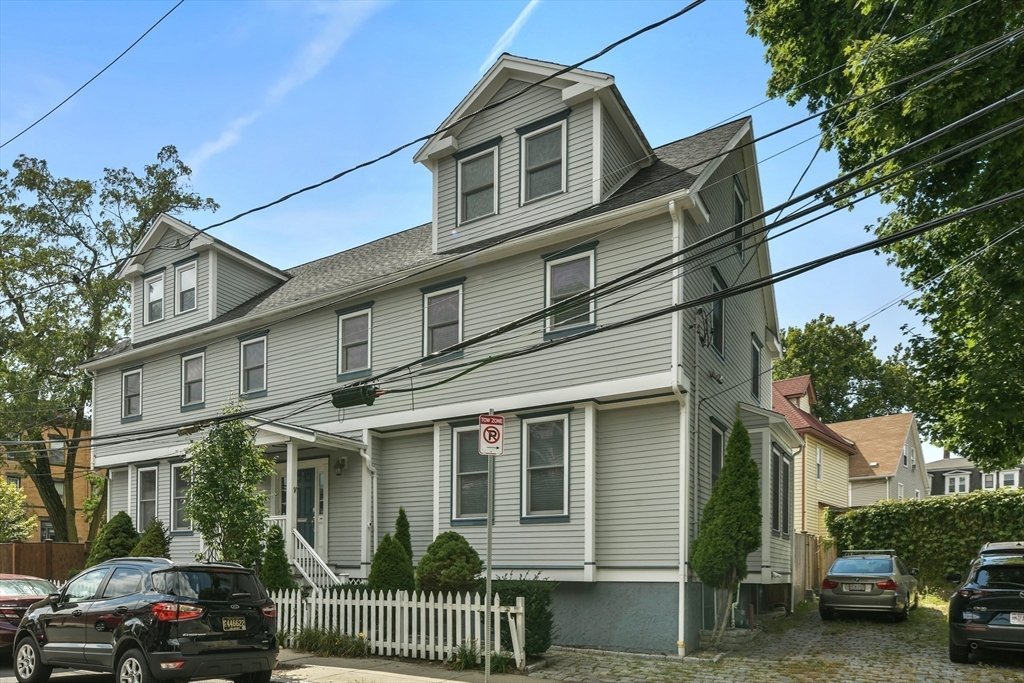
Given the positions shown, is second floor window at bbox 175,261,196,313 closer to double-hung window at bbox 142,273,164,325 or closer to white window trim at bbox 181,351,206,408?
double-hung window at bbox 142,273,164,325

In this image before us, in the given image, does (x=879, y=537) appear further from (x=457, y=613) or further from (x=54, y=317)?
(x=54, y=317)

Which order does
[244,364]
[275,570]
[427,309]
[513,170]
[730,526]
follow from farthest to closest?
[244,364] → [427,309] → [513,170] → [275,570] → [730,526]

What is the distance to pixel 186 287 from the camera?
25.5 metres

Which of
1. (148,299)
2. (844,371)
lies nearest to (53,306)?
(148,299)

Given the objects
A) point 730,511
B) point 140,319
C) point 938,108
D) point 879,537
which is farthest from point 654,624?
point 140,319

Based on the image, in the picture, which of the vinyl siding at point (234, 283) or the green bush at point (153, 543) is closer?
the green bush at point (153, 543)

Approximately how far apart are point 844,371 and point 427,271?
5066cm

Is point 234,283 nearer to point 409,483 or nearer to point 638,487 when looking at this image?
point 409,483

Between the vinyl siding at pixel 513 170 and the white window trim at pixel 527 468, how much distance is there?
12.5 feet

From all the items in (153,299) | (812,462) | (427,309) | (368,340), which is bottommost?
(812,462)

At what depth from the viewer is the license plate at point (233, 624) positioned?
11.3 m

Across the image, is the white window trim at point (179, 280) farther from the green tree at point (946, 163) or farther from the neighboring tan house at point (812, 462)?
the neighboring tan house at point (812, 462)

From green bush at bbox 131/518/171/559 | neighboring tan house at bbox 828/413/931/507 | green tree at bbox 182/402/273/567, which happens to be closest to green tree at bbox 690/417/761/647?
green tree at bbox 182/402/273/567

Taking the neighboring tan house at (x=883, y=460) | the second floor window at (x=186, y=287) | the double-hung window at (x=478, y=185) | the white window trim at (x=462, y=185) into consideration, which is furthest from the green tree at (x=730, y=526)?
the neighboring tan house at (x=883, y=460)
